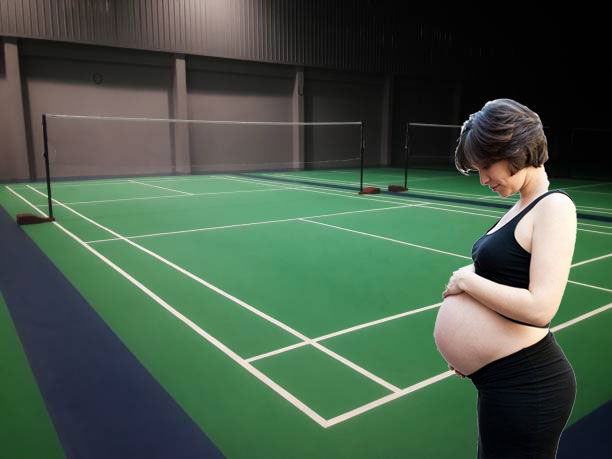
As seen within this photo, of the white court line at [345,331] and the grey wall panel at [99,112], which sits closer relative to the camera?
the white court line at [345,331]

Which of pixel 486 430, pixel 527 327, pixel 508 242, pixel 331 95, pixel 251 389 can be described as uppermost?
pixel 331 95

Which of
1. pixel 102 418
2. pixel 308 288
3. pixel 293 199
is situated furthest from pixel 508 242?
pixel 293 199

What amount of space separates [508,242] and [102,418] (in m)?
2.34

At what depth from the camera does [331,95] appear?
898 inches

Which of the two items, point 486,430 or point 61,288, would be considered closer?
point 486,430

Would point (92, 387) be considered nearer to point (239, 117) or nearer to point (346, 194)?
point (346, 194)

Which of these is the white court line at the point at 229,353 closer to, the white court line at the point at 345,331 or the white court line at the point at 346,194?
the white court line at the point at 345,331

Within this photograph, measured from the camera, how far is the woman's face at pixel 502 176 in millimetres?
1480

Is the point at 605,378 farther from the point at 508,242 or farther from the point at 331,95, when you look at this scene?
the point at 331,95

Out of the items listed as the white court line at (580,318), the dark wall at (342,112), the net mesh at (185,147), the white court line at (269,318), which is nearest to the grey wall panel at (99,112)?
the net mesh at (185,147)

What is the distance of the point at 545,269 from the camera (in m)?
1.36

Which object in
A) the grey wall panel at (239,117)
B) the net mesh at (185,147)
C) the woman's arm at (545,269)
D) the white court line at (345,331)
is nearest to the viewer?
the woman's arm at (545,269)

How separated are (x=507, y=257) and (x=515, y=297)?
12 centimetres

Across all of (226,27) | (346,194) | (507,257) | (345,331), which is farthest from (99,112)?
(507,257)
